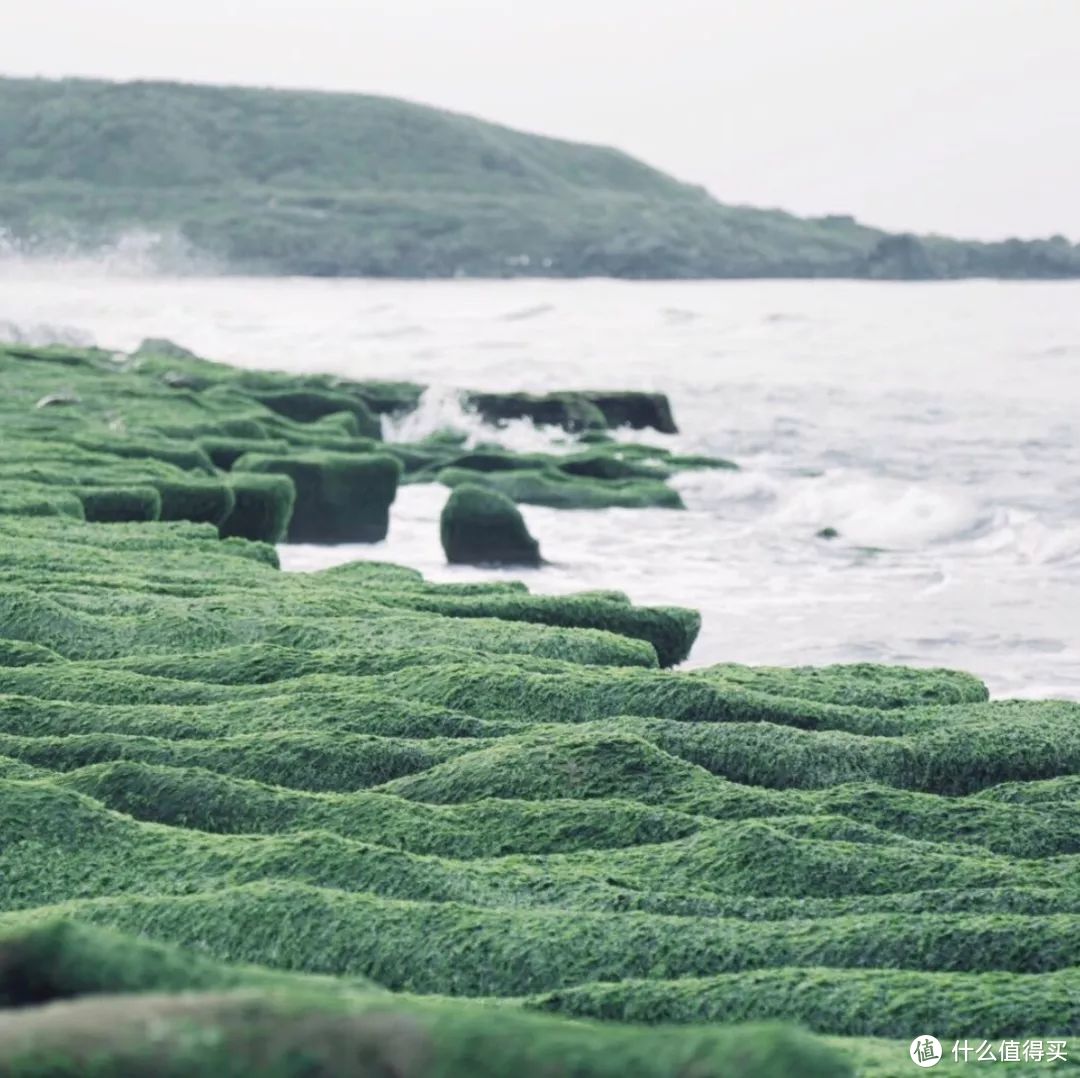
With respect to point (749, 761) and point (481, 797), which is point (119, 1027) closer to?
point (481, 797)

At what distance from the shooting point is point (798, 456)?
2788 cm

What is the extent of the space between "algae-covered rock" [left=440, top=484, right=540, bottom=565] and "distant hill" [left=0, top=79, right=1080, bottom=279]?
430 ft

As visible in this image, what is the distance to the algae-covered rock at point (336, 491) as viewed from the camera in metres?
15.8

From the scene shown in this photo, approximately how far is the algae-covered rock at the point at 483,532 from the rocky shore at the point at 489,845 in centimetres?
681

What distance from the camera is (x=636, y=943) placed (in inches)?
152

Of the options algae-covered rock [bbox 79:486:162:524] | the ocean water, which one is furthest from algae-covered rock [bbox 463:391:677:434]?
algae-covered rock [bbox 79:486:162:524]

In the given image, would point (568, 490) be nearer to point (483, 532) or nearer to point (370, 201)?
point (483, 532)

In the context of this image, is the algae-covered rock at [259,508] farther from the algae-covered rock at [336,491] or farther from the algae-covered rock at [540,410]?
the algae-covered rock at [540,410]

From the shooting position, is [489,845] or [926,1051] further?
[489,845]

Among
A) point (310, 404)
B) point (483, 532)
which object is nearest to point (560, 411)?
point (310, 404)

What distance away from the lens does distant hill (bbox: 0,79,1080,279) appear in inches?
5861

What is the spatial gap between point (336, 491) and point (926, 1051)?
13.1 meters

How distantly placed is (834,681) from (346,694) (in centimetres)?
199

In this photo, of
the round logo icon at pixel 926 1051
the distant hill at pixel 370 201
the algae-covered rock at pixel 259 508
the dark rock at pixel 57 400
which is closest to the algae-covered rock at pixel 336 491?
the algae-covered rock at pixel 259 508
